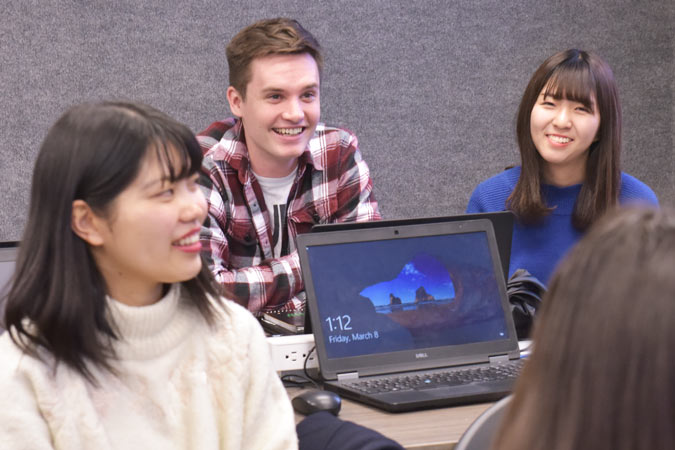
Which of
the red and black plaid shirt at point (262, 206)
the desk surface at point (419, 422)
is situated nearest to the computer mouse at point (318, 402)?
the desk surface at point (419, 422)

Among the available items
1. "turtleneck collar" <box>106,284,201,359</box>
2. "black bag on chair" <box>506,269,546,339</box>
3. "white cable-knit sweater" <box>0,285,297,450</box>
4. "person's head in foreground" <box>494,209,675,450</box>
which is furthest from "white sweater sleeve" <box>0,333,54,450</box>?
"black bag on chair" <box>506,269,546,339</box>

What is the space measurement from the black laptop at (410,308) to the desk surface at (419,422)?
54mm

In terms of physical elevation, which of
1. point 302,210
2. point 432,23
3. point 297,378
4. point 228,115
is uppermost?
point 432,23

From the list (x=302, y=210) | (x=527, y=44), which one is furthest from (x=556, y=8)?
(x=302, y=210)

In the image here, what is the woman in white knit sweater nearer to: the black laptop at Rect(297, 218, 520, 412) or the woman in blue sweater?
the black laptop at Rect(297, 218, 520, 412)

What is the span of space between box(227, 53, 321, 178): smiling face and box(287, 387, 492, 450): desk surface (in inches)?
30.8

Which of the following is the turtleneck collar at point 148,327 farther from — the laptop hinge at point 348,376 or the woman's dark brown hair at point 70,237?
the laptop hinge at point 348,376

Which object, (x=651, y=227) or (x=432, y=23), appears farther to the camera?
(x=432, y=23)

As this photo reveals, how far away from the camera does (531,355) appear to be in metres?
0.50

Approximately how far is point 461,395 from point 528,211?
2.82ft

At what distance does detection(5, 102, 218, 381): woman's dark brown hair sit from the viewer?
3.14ft

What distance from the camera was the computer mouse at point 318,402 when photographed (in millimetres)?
1170

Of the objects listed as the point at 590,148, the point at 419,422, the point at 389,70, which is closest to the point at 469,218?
the point at 419,422

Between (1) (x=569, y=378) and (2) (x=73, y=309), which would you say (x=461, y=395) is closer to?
(2) (x=73, y=309)
